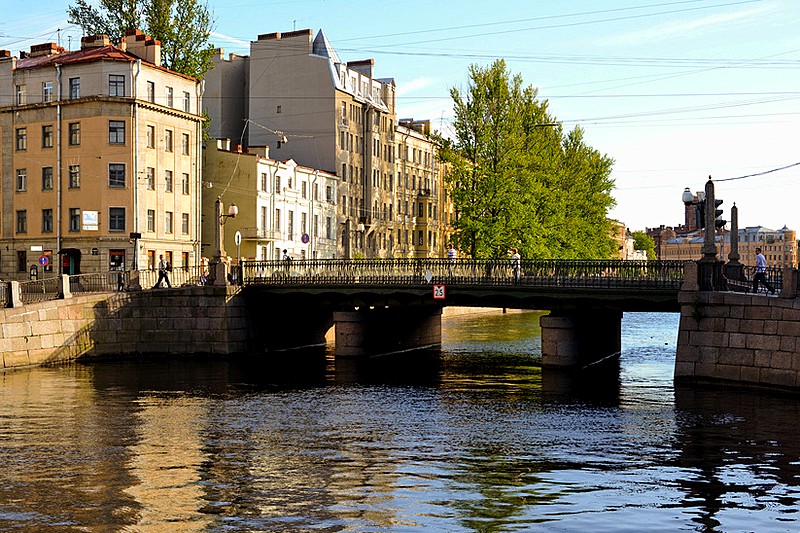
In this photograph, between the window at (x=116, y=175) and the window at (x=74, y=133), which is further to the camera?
the window at (x=74, y=133)

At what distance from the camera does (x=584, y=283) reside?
40.2m

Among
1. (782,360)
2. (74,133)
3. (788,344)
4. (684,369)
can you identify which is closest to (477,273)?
(684,369)

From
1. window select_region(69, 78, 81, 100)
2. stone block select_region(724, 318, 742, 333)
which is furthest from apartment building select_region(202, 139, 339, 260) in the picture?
stone block select_region(724, 318, 742, 333)

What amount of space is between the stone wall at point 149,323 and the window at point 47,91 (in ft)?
71.7

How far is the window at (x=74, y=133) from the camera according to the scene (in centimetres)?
6165

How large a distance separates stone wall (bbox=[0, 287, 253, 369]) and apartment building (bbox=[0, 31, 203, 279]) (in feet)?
45.4

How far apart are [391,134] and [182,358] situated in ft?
178

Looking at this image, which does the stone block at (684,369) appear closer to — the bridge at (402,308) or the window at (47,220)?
the bridge at (402,308)

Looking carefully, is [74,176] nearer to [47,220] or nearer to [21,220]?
[47,220]

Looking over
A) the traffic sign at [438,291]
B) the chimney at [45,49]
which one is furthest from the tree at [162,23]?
the traffic sign at [438,291]

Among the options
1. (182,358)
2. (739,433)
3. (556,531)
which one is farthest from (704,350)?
(182,358)

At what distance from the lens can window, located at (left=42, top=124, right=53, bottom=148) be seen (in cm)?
6241

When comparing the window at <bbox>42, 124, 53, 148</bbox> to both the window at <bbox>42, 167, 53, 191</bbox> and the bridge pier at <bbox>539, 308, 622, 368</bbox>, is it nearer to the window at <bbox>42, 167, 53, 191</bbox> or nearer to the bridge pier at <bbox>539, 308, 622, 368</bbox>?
the window at <bbox>42, 167, 53, 191</bbox>

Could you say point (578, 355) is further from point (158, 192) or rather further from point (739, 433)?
point (158, 192)
